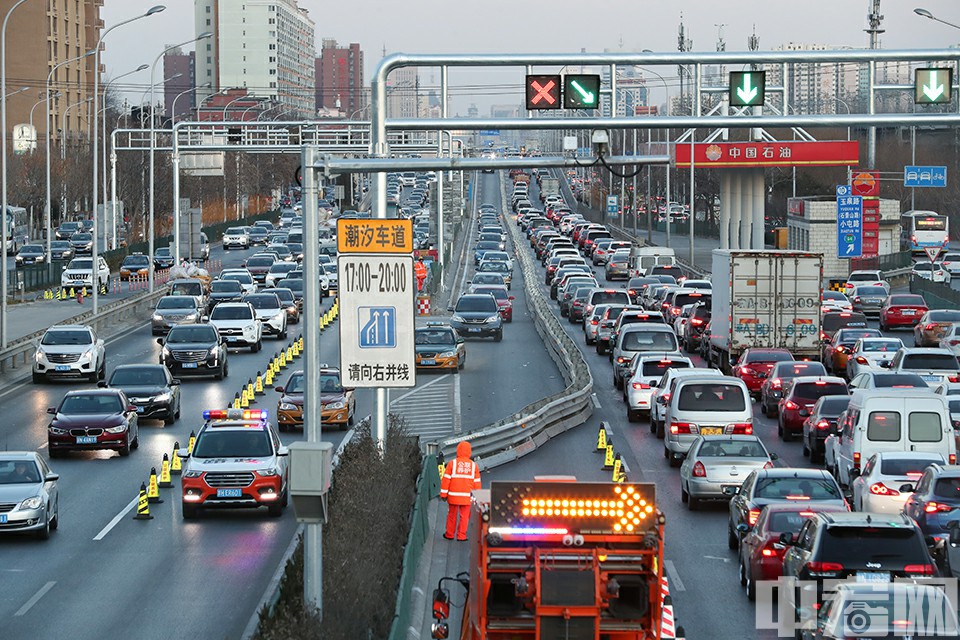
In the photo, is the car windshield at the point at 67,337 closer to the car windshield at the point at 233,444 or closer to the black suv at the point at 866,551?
the car windshield at the point at 233,444

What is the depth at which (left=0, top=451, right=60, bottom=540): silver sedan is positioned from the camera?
24.8 meters

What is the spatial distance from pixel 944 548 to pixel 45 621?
418 inches

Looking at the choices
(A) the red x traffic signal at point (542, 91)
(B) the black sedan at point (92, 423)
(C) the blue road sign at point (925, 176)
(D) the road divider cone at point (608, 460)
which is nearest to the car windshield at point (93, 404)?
(B) the black sedan at point (92, 423)

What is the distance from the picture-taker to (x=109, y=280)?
281 ft

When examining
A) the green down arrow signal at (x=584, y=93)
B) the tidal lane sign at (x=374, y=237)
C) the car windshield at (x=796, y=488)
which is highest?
the green down arrow signal at (x=584, y=93)

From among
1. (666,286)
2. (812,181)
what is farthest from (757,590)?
(812,181)

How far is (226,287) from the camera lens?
217 ft

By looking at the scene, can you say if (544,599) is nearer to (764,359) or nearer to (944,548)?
(944,548)

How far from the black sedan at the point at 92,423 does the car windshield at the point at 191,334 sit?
13.5m

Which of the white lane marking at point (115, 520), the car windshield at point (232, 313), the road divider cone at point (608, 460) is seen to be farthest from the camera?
the car windshield at point (232, 313)

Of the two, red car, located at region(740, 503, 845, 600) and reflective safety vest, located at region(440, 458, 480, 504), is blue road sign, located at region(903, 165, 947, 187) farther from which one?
red car, located at region(740, 503, 845, 600)

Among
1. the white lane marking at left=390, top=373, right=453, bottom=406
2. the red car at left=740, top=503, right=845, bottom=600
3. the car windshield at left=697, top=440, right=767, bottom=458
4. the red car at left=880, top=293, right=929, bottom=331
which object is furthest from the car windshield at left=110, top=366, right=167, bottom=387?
the red car at left=880, top=293, right=929, bottom=331

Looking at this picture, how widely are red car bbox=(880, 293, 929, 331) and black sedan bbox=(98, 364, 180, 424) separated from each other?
31.5 meters

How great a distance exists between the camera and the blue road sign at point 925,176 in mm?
82938
